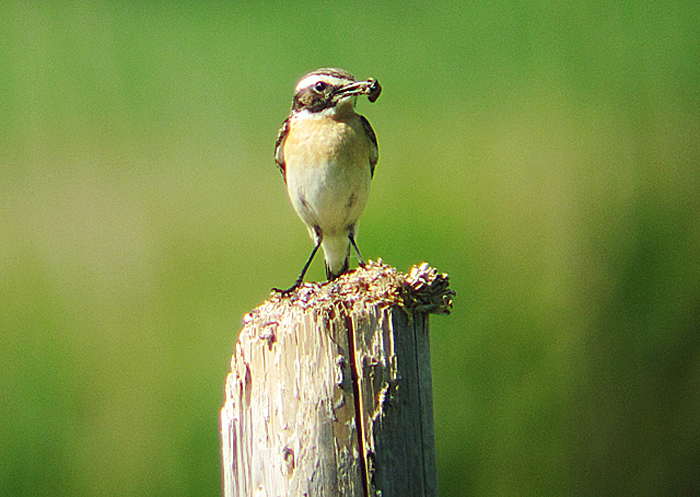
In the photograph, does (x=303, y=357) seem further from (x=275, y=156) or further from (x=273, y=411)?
(x=275, y=156)

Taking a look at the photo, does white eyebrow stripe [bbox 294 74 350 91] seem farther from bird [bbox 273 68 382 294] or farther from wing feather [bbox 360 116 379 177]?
wing feather [bbox 360 116 379 177]

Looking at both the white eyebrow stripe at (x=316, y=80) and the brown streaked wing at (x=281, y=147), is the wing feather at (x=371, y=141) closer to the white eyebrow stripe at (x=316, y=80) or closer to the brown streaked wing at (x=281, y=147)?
the white eyebrow stripe at (x=316, y=80)

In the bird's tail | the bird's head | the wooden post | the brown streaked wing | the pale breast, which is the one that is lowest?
the wooden post

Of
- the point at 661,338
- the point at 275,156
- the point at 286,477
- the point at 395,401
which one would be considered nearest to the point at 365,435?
the point at 395,401

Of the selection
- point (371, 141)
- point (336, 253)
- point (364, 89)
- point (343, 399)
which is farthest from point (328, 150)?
point (343, 399)

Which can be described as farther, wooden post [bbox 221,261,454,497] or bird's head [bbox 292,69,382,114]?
bird's head [bbox 292,69,382,114]

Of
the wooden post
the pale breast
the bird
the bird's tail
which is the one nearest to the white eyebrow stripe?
the bird

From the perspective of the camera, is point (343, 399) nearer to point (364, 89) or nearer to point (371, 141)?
point (364, 89)
